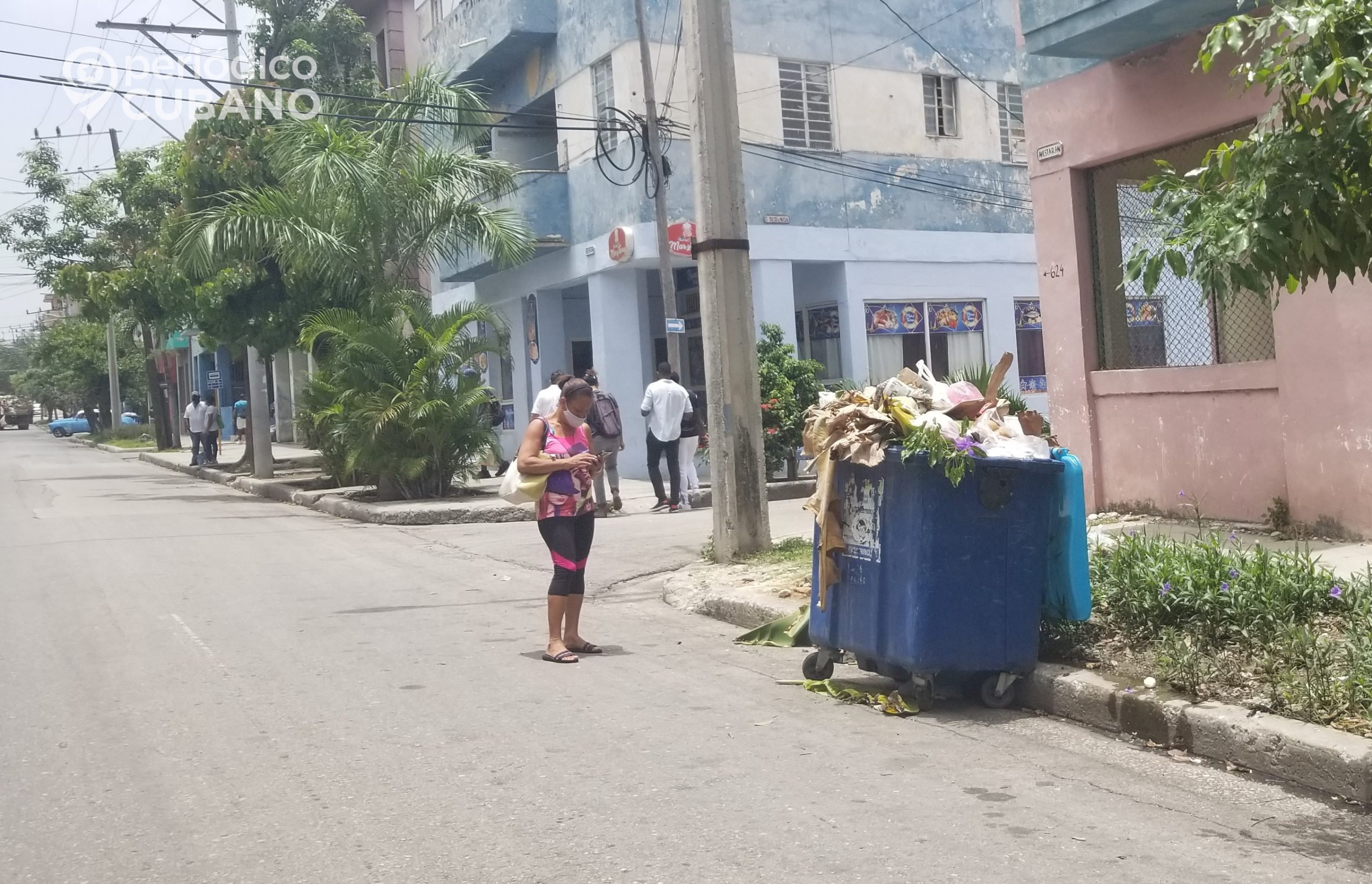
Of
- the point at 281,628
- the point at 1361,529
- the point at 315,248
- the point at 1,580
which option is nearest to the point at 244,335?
the point at 315,248

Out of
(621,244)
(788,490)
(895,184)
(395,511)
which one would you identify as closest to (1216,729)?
(395,511)

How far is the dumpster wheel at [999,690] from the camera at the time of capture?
6.10m

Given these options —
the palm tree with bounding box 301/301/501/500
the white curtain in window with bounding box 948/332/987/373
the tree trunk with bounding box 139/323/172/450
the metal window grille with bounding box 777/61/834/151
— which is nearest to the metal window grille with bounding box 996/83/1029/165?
the white curtain in window with bounding box 948/332/987/373

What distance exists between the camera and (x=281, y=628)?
342 inches

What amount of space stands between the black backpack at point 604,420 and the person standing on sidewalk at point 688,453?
127 centimetres

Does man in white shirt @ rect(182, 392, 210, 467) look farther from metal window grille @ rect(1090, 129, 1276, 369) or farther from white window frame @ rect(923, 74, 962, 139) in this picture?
metal window grille @ rect(1090, 129, 1276, 369)

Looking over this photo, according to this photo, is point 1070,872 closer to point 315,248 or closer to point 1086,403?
point 1086,403

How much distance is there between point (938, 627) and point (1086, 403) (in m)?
5.75

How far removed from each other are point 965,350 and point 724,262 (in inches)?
515

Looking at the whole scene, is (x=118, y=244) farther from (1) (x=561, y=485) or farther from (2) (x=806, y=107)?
(1) (x=561, y=485)

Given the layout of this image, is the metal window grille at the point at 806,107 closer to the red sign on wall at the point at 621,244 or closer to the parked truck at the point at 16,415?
the red sign on wall at the point at 621,244

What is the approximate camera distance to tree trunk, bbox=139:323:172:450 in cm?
3881

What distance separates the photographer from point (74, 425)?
70500mm

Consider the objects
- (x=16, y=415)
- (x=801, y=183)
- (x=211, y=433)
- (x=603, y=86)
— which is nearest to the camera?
(x=603, y=86)
